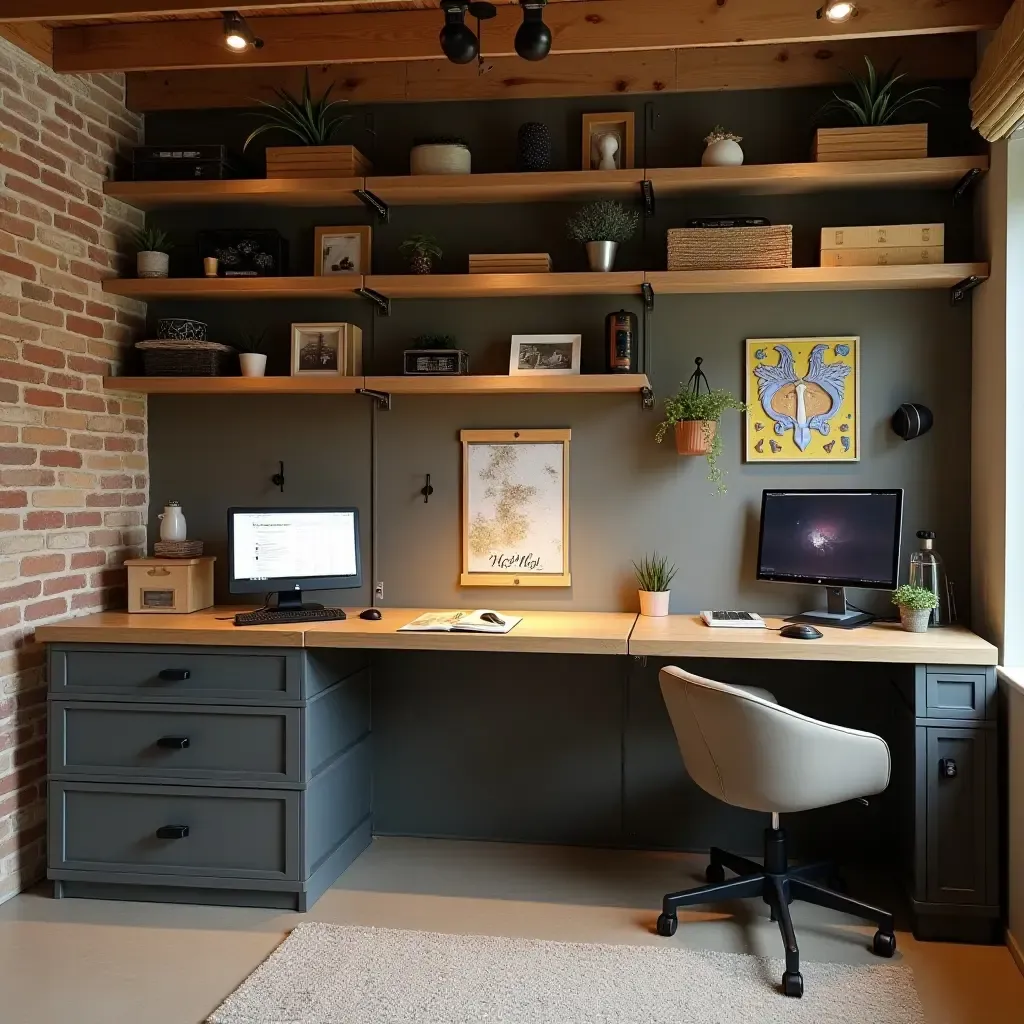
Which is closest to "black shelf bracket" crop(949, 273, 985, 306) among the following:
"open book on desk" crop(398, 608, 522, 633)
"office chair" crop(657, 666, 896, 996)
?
"office chair" crop(657, 666, 896, 996)

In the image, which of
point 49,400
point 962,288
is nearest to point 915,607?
point 962,288

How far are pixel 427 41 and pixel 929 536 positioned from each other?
7.87 ft

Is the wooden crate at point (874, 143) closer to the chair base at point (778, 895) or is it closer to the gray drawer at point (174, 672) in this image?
the chair base at point (778, 895)

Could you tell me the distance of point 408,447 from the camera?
379cm

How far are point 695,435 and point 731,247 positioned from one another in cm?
65

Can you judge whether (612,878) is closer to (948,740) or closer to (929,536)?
(948,740)

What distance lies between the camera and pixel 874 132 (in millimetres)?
3289

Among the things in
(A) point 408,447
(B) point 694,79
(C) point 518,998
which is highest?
(B) point 694,79

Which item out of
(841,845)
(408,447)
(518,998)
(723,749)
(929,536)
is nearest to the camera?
(518,998)

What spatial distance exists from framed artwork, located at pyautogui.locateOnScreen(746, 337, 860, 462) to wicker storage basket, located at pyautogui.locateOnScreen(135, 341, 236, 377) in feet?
6.52

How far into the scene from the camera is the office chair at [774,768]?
2686 mm

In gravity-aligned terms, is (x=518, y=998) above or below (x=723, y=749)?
below

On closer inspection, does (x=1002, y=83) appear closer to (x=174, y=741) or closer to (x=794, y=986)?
(x=794, y=986)

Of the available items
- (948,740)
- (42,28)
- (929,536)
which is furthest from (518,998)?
(42,28)
